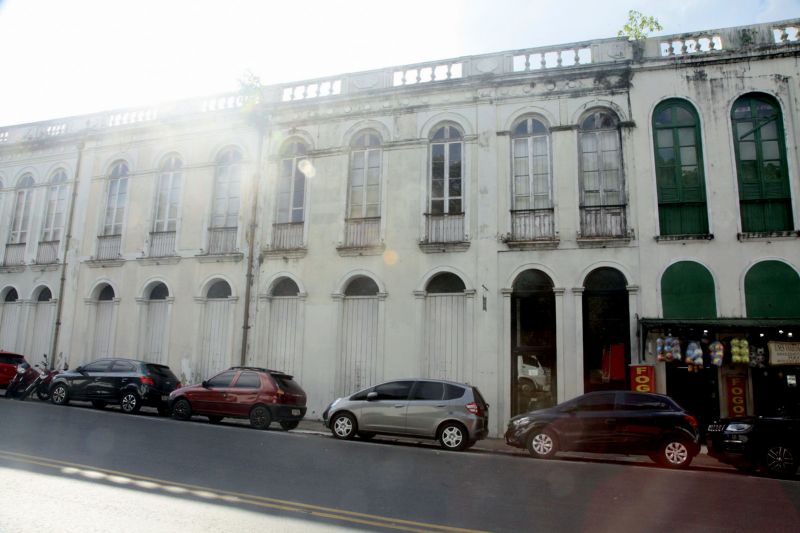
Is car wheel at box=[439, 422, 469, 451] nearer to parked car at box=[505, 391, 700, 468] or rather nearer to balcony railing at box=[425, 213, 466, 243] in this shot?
parked car at box=[505, 391, 700, 468]

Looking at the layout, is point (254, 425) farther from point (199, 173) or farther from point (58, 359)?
point (58, 359)

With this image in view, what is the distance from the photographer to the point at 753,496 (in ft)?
27.3

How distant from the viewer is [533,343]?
16484mm

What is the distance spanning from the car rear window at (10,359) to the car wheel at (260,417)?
1130 centimetres

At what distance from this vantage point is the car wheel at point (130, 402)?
1591cm

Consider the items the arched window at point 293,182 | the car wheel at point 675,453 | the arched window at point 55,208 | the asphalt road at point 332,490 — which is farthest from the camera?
the arched window at point 55,208

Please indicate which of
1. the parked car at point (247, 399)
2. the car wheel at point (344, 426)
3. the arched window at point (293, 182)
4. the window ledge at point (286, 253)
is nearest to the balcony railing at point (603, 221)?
the car wheel at point (344, 426)

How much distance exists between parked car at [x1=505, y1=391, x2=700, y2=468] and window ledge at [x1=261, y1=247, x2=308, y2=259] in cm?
961

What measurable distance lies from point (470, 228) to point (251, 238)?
25.4ft

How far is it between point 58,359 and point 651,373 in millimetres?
21198

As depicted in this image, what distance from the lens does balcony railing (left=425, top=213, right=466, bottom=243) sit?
17531 mm

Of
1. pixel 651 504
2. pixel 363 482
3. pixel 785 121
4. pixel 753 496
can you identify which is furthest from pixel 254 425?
pixel 785 121

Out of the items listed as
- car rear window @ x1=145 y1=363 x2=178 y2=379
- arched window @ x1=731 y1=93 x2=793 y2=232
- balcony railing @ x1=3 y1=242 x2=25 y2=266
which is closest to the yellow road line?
car rear window @ x1=145 y1=363 x2=178 y2=379

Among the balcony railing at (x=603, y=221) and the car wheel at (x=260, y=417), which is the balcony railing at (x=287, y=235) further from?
the balcony railing at (x=603, y=221)
